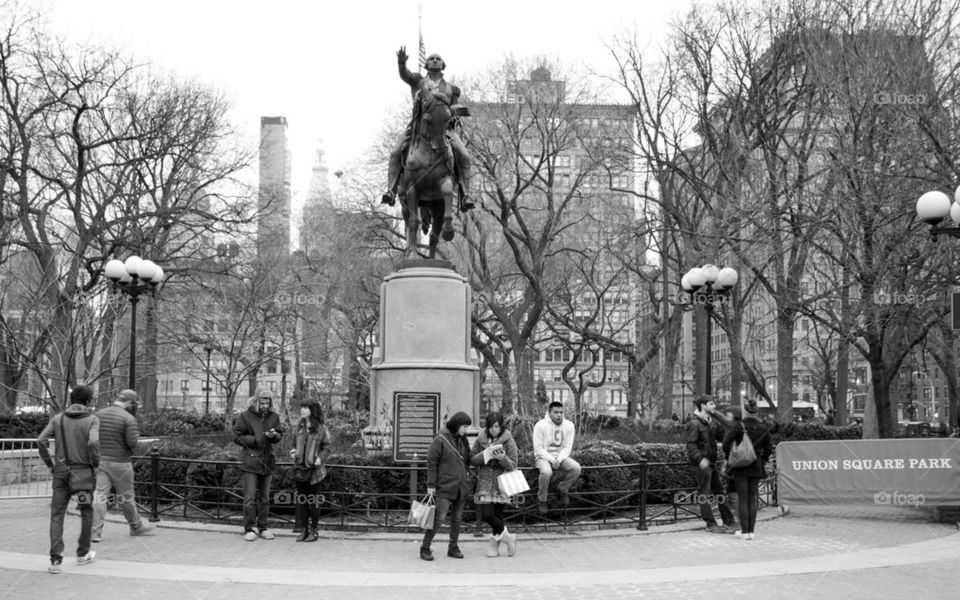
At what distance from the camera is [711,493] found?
13336 mm

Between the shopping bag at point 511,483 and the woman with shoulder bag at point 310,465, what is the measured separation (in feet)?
8.12

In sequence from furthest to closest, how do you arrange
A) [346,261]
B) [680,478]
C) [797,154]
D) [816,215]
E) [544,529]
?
[346,261] < [797,154] < [816,215] < [680,478] < [544,529]

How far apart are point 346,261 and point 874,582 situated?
31.6 metres

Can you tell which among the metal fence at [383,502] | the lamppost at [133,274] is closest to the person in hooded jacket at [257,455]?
the metal fence at [383,502]

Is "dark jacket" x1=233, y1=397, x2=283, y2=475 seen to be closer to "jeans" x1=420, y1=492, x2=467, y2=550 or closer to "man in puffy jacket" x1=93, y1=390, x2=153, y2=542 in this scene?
"man in puffy jacket" x1=93, y1=390, x2=153, y2=542

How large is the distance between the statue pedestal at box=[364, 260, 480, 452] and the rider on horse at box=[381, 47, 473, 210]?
1515 mm

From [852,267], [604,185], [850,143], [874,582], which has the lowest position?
[874,582]

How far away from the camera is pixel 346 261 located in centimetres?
3934

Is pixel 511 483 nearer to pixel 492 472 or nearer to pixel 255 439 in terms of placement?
pixel 492 472

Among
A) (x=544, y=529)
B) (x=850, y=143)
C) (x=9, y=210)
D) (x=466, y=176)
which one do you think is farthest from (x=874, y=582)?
(x=9, y=210)

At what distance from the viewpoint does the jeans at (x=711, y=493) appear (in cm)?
1320

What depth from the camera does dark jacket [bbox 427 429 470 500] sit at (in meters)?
10.9

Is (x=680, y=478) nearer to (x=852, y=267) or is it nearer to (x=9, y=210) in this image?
(x=852, y=267)

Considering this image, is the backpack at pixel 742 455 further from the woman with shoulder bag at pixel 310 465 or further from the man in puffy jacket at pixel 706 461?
the woman with shoulder bag at pixel 310 465
